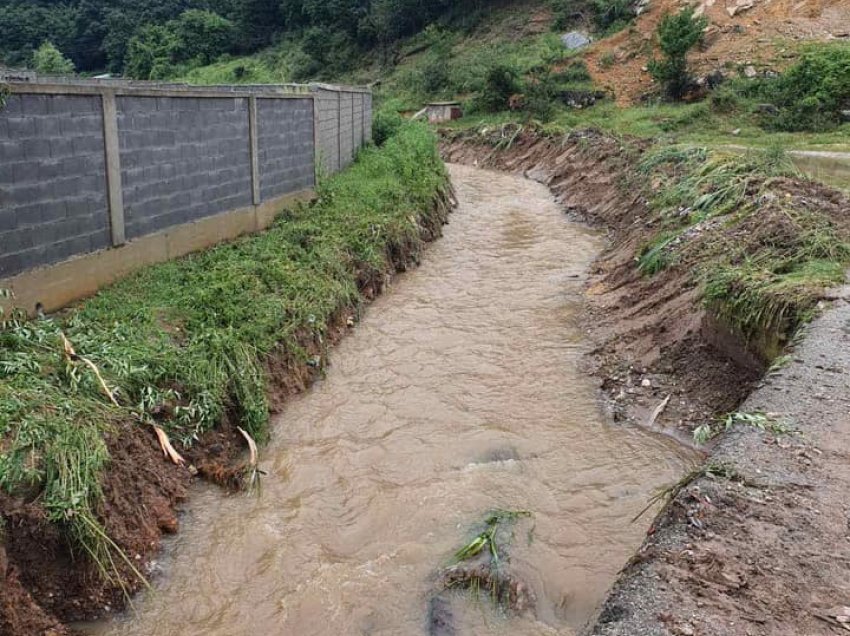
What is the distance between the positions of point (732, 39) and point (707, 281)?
A: 26.1 metres

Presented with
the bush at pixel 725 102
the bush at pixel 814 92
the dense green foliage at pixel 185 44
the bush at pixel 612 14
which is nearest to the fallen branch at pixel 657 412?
the bush at pixel 814 92

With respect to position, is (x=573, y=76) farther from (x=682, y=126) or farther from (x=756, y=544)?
(x=756, y=544)

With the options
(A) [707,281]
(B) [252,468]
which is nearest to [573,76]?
(A) [707,281]

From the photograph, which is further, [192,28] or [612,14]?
[192,28]

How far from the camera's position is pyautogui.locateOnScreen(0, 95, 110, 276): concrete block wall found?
6.44 m

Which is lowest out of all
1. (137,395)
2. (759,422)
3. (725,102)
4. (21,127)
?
(137,395)

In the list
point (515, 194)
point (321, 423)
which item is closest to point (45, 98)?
point (321, 423)

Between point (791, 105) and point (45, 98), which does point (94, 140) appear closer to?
point (45, 98)

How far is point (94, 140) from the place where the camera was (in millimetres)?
7430

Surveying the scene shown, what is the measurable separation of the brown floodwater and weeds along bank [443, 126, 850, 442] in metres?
0.53

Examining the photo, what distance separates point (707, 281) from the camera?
878 cm

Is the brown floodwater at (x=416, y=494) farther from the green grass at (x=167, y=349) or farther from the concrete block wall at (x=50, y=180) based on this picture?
the concrete block wall at (x=50, y=180)

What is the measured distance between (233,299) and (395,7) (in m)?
45.9

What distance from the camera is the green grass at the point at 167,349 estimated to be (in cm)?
461
